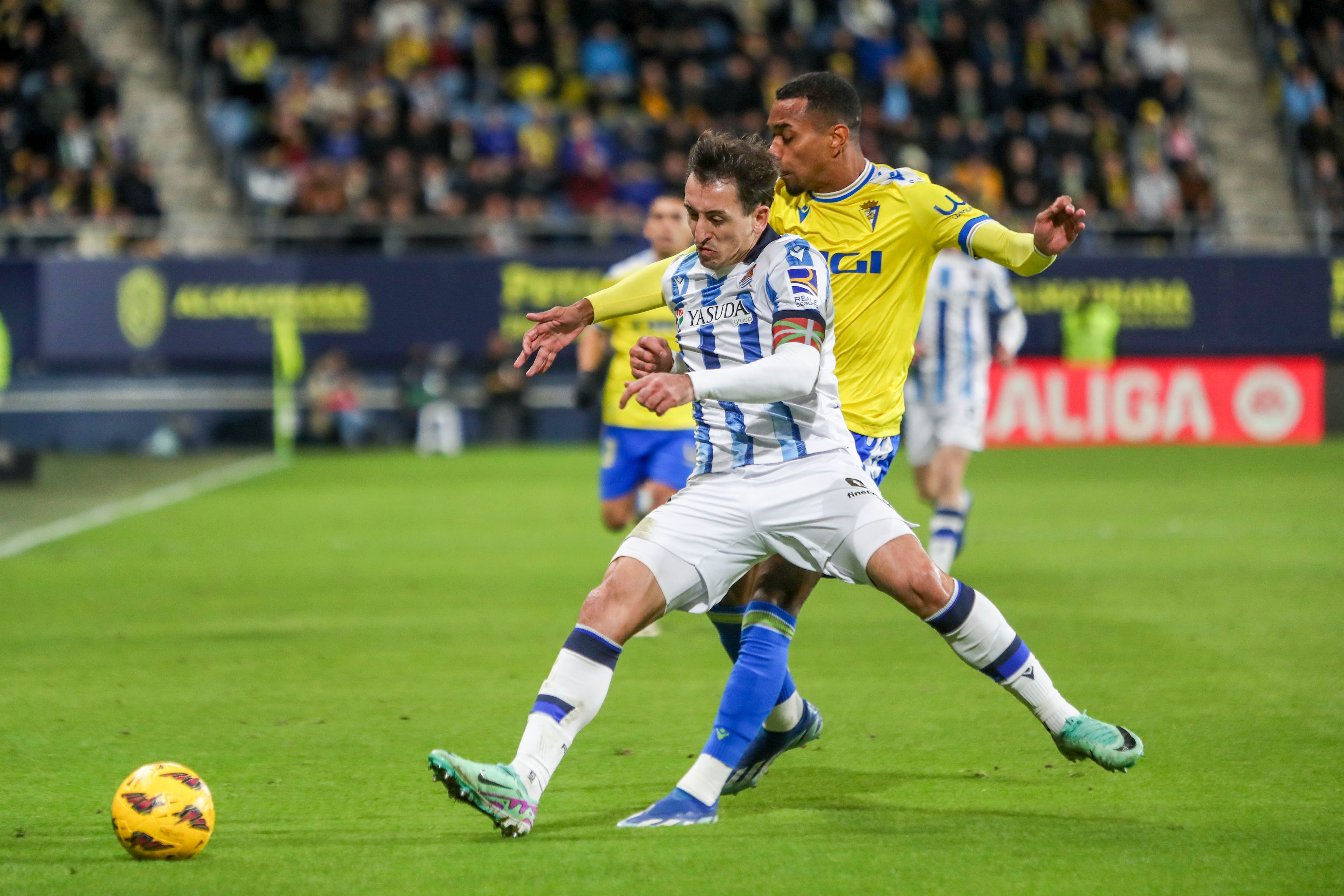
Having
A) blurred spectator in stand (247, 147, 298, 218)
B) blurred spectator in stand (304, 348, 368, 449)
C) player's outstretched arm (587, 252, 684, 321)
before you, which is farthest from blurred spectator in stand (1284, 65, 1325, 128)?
player's outstretched arm (587, 252, 684, 321)

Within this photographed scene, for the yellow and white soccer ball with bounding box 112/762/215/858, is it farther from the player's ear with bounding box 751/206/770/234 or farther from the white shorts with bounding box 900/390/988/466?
the white shorts with bounding box 900/390/988/466

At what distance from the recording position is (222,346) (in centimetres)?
2300

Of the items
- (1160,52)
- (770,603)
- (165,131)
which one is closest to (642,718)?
(770,603)

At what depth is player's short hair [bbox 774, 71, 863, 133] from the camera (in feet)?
18.5

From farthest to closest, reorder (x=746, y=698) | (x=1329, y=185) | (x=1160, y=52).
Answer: (x=1160, y=52)
(x=1329, y=185)
(x=746, y=698)

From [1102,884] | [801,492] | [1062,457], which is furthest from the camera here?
[1062,457]

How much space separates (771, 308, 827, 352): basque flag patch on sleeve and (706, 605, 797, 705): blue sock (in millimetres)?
1025

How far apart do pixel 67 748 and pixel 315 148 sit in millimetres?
18359

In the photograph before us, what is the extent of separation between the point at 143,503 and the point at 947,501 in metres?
9.31

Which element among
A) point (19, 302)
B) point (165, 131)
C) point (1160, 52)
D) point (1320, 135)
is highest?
point (1160, 52)

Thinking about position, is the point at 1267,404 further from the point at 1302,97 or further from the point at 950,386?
the point at 950,386

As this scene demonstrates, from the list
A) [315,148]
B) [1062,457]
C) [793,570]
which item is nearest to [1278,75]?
[1062,457]

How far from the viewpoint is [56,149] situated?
23.4 m

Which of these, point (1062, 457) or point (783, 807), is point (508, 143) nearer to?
point (1062, 457)
